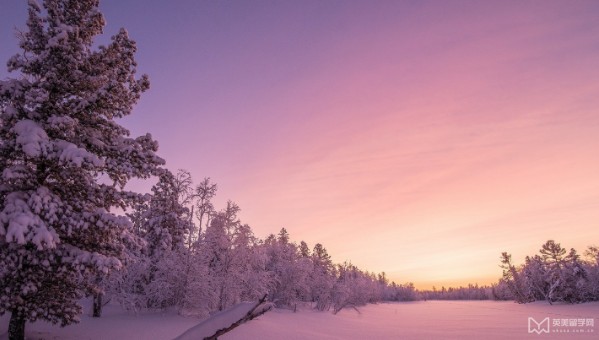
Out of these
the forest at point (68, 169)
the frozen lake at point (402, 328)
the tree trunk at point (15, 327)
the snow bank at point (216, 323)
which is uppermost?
the forest at point (68, 169)

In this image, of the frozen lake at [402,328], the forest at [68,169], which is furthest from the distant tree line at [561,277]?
the forest at [68,169]

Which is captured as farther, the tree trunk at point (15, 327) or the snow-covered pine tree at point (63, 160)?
the tree trunk at point (15, 327)

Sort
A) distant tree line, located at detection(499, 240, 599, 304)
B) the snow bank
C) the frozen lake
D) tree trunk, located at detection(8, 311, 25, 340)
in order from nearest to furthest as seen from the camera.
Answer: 1. the snow bank
2. tree trunk, located at detection(8, 311, 25, 340)
3. the frozen lake
4. distant tree line, located at detection(499, 240, 599, 304)

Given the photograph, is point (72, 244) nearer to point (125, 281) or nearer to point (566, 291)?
point (125, 281)

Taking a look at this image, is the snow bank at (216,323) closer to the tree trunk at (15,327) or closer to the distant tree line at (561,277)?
the tree trunk at (15,327)

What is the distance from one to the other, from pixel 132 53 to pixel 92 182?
4610mm

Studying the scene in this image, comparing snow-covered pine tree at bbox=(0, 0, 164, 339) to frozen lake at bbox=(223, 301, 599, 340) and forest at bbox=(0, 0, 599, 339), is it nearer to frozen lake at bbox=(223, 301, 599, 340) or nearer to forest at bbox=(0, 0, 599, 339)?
forest at bbox=(0, 0, 599, 339)

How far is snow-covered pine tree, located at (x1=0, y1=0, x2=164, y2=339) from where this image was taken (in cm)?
972

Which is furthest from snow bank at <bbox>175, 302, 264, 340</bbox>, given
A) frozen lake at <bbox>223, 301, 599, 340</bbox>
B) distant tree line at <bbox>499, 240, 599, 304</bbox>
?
distant tree line at <bbox>499, 240, 599, 304</bbox>

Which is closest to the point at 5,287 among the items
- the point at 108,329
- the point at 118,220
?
the point at 118,220

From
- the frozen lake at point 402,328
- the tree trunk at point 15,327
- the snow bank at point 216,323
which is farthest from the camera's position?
the frozen lake at point 402,328

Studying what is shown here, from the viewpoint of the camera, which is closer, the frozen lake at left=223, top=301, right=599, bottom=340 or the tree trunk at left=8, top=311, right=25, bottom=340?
the tree trunk at left=8, top=311, right=25, bottom=340

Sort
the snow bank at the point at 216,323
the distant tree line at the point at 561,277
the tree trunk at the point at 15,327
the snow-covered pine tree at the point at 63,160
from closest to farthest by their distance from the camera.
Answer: the snow bank at the point at 216,323 < the snow-covered pine tree at the point at 63,160 < the tree trunk at the point at 15,327 < the distant tree line at the point at 561,277

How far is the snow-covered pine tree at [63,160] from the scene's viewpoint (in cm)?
972
